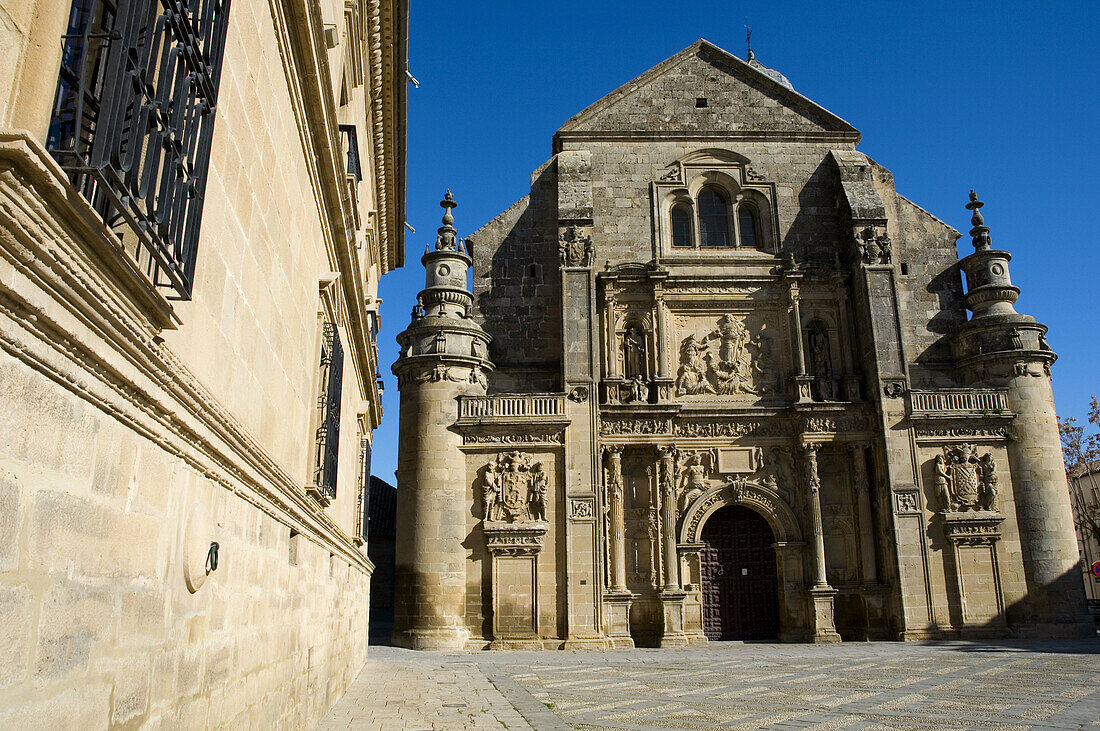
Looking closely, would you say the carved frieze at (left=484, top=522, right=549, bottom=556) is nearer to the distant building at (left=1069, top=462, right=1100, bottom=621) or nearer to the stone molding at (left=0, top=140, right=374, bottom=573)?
the stone molding at (left=0, top=140, right=374, bottom=573)

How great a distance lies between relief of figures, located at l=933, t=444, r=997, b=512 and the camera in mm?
20719

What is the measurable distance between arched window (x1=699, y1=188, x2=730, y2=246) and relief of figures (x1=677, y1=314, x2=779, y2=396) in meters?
2.64

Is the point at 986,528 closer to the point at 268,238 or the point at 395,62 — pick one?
the point at 395,62

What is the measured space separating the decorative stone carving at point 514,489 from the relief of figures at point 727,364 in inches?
190

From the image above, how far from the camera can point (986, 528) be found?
2052 centimetres

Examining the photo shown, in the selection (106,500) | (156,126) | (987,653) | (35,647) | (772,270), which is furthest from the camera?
(772,270)

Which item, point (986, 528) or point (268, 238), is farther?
point (986, 528)

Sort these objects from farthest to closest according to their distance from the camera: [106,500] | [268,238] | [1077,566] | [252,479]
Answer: [1077,566] < [268,238] < [252,479] < [106,500]

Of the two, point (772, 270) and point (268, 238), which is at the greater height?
point (772, 270)

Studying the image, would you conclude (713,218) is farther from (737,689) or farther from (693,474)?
(737,689)

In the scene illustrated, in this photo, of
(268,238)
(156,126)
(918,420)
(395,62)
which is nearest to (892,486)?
(918,420)

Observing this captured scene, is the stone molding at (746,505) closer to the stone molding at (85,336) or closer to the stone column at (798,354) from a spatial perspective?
the stone column at (798,354)

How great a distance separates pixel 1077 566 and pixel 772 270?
10.7 meters

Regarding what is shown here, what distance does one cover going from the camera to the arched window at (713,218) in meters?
24.3
